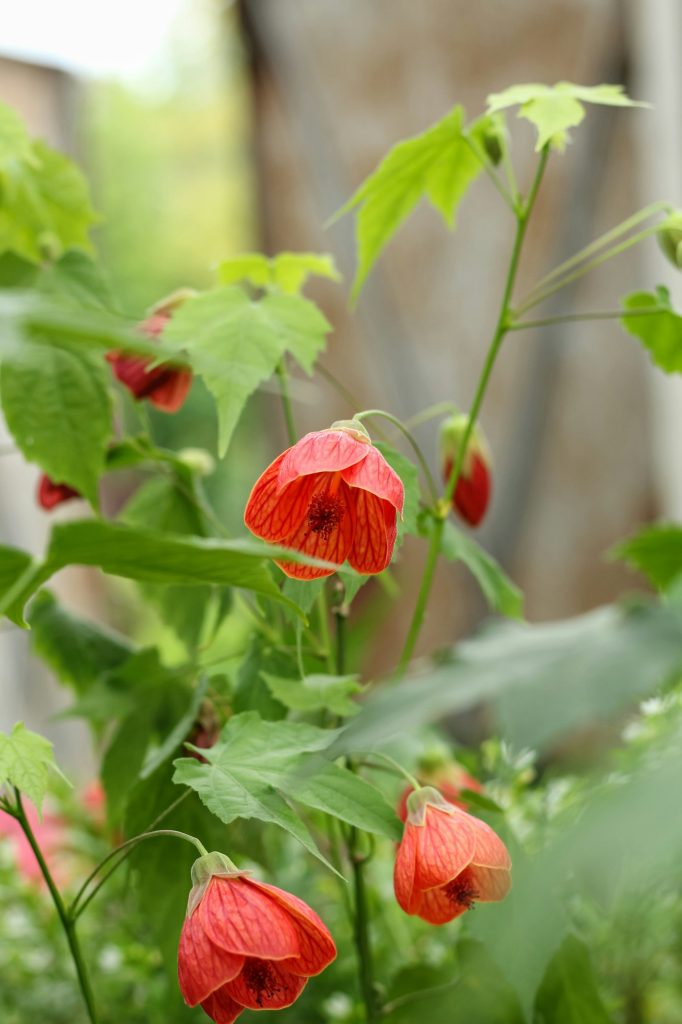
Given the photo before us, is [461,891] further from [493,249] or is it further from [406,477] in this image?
[493,249]

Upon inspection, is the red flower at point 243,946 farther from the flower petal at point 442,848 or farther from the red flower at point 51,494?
the red flower at point 51,494

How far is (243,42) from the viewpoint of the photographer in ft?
6.65

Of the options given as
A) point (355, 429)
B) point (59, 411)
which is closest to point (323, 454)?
point (355, 429)

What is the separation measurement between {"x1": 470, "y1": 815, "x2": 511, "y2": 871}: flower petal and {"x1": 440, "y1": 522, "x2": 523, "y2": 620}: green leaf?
0.12 metres

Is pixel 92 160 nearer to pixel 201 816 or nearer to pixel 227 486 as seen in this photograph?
pixel 227 486

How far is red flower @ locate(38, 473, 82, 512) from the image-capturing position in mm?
504

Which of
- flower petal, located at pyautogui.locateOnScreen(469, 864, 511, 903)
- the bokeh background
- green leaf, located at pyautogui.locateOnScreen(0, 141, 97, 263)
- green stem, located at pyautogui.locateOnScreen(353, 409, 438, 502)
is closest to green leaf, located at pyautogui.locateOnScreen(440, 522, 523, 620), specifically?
green stem, located at pyautogui.locateOnScreen(353, 409, 438, 502)

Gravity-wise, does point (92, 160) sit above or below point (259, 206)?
above

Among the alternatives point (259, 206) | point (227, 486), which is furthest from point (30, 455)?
point (227, 486)

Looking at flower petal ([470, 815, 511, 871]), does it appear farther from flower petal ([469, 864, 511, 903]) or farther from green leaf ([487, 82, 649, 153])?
green leaf ([487, 82, 649, 153])

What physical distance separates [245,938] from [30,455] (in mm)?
212

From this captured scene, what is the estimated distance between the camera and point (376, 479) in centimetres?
35

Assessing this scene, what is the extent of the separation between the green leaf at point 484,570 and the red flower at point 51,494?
18cm

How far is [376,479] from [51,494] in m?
0.22
